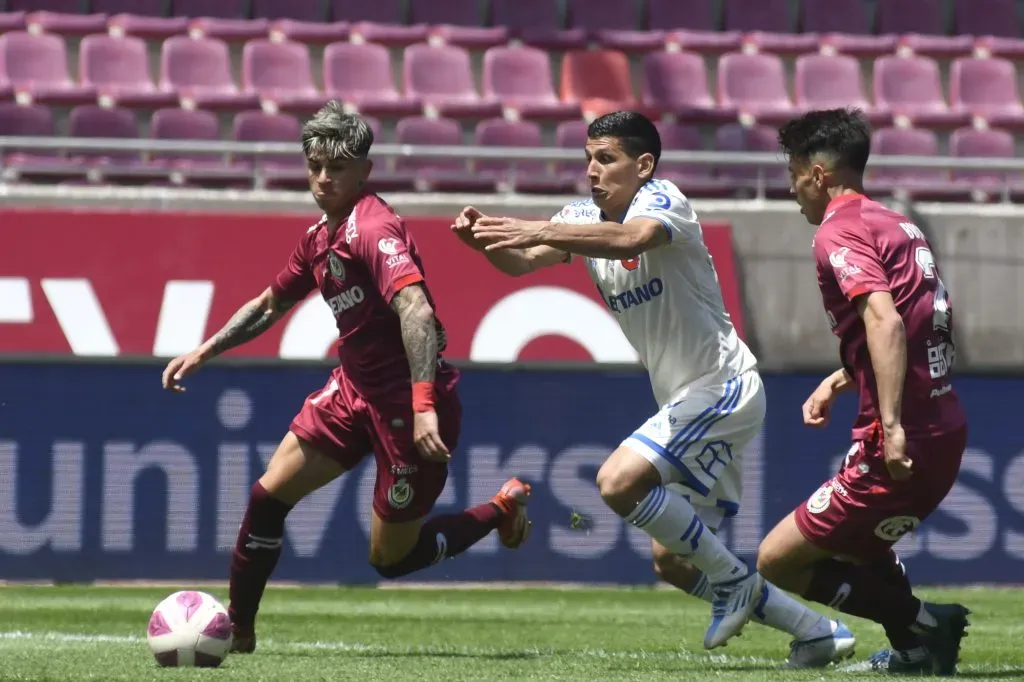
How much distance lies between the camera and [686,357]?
6.57m

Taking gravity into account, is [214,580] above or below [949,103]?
below

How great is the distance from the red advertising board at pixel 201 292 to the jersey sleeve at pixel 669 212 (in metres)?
5.27

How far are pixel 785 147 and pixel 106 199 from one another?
6696 mm

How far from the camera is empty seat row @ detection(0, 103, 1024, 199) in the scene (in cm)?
1273

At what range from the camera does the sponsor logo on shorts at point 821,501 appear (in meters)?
5.91

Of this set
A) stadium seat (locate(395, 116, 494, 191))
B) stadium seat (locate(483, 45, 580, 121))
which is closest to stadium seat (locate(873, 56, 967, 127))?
stadium seat (locate(483, 45, 580, 121))

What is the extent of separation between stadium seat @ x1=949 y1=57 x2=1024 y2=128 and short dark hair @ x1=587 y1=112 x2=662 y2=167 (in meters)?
10.1

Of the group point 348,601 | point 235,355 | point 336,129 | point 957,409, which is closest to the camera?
point 957,409

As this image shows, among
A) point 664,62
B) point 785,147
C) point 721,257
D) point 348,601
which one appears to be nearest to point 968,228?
point 721,257

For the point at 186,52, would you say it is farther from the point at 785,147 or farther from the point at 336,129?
the point at 785,147

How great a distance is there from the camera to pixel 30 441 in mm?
11156

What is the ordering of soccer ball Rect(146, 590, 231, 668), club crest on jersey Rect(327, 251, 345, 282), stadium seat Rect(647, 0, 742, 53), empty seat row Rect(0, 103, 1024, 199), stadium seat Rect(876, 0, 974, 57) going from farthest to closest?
stadium seat Rect(876, 0, 974, 57) → stadium seat Rect(647, 0, 742, 53) → empty seat row Rect(0, 103, 1024, 199) → club crest on jersey Rect(327, 251, 345, 282) → soccer ball Rect(146, 590, 231, 668)

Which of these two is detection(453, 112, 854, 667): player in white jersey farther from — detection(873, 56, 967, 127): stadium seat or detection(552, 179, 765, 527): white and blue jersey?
detection(873, 56, 967, 127): stadium seat

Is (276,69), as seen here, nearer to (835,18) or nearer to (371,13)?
(371,13)
